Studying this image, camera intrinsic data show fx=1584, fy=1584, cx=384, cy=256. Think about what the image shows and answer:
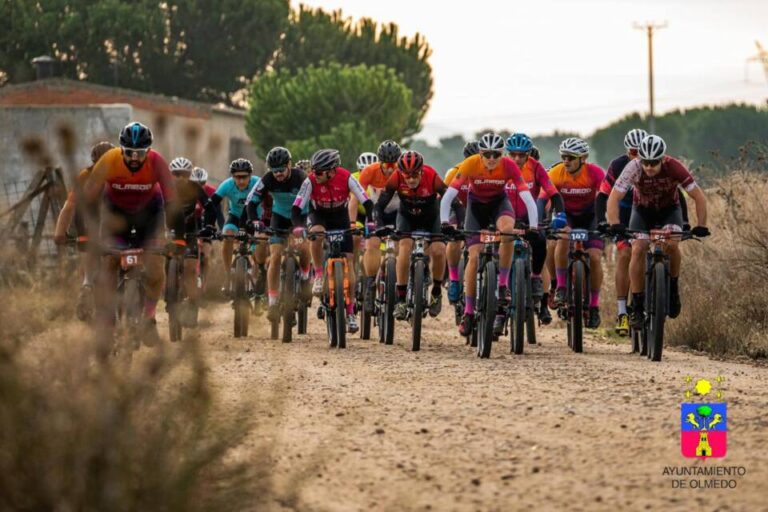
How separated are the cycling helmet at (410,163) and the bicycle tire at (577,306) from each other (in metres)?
1.88

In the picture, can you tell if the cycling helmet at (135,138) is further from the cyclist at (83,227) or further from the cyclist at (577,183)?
the cyclist at (577,183)

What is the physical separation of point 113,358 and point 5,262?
63 centimetres

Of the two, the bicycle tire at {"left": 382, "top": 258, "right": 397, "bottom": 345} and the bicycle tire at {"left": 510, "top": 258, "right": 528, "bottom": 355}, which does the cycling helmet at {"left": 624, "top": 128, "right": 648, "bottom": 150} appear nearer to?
the bicycle tire at {"left": 510, "top": 258, "right": 528, "bottom": 355}

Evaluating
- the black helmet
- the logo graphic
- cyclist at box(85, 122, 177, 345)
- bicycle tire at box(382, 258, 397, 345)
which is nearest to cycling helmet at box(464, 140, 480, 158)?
the black helmet

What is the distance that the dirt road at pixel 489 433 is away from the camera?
7602mm

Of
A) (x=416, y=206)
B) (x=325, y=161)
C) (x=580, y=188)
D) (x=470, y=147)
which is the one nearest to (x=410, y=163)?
(x=416, y=206)

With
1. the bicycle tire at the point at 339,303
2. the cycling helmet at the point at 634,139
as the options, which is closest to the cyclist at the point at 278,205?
the bicycle tire at the point at 339,303

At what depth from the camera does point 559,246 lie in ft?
54.6

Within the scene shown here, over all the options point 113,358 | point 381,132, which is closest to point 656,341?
point 113,358

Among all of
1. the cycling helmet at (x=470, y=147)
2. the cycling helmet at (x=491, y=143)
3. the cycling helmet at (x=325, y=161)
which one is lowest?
the cycling helmet at (x=325, y=161)

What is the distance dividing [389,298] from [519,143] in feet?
7.16

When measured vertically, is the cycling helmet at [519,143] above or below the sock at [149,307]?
above

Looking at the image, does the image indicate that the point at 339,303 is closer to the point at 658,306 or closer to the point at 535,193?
the point at 535,193

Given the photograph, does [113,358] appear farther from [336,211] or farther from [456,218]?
[456,218]
